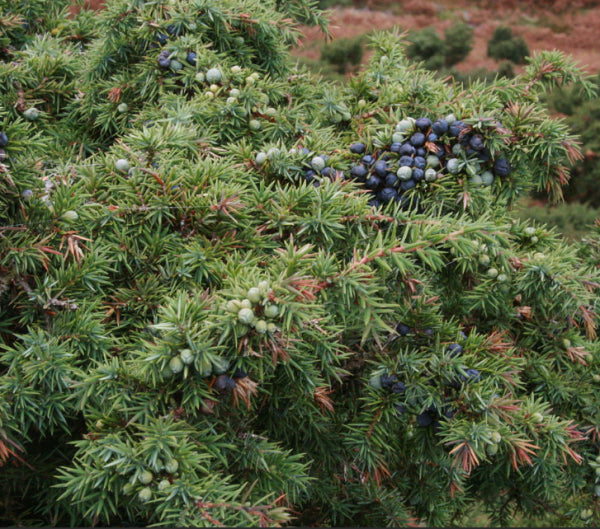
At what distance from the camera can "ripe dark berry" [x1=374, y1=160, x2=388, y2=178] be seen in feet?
3.93

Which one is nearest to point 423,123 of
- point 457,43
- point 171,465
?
point 171,465

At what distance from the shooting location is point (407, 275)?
1.05 metres

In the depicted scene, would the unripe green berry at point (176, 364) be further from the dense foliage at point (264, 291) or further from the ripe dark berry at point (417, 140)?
the ripe dark berry at point (417, 140)

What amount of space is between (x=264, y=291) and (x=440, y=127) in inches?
24.5

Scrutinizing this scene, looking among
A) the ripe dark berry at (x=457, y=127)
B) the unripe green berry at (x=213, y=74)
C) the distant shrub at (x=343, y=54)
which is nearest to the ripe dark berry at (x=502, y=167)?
the ripe dark berry at (x=457, y=127)

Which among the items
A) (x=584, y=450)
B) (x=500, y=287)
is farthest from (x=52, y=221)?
(x=584, y=450)

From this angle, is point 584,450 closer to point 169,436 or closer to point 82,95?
point 169,436

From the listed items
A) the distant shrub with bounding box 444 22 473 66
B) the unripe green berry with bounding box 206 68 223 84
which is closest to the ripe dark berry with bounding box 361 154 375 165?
the unripe green berry with bounding box 206 68 223 84

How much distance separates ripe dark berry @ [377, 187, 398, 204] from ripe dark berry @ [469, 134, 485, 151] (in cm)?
19

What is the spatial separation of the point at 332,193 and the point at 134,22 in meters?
0.85

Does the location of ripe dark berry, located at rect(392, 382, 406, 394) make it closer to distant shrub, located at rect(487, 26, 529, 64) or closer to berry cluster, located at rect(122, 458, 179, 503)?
berry cluster, located at rect(122, 458, 179, 503)

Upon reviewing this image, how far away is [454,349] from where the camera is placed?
1.14m

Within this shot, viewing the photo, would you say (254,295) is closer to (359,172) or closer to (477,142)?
(359,172)

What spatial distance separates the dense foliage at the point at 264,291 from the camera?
886 millimetres
